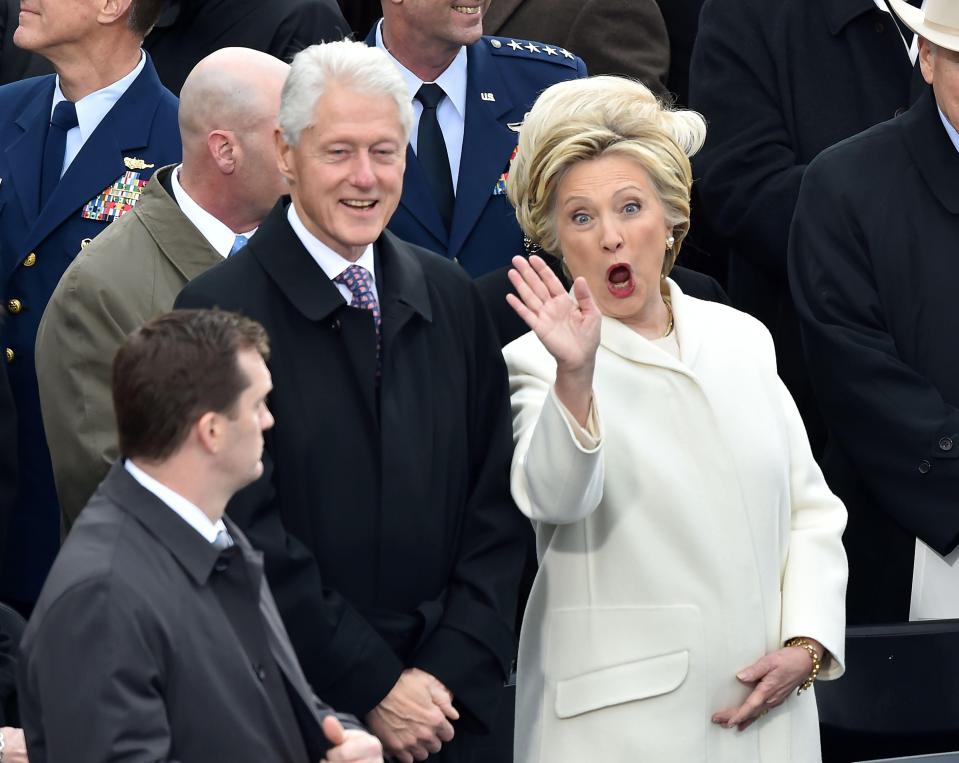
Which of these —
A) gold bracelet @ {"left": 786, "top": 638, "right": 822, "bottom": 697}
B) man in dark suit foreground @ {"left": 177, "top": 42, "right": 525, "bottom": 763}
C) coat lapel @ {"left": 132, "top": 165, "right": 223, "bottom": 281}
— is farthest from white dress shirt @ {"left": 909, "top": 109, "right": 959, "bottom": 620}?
coat lapel @ {"left": 132, "top": 165, "right": 223, "bottom": 281}

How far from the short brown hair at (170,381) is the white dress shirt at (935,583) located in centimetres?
222

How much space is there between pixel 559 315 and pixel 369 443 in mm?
424

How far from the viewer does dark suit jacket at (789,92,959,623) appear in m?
4.23

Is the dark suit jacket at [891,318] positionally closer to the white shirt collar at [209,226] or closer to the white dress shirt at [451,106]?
the white dress shirt at [451,106]

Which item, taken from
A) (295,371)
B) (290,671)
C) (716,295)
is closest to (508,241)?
(716,295)

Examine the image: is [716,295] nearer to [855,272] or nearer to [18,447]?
[855,272]

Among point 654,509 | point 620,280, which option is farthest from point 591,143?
point 654,509

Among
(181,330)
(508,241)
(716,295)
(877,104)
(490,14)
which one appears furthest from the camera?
(490,14)

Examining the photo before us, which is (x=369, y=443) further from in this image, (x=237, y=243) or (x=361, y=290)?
(x=237, y=243)

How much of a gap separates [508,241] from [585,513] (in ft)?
5.04

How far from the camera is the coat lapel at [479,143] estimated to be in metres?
4.62

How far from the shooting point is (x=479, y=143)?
185 inches

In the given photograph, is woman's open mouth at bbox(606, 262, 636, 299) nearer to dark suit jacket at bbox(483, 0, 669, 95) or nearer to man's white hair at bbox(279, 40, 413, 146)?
man's white hair at bbox(279, 40, 413, 146)

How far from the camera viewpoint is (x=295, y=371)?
128 inches
